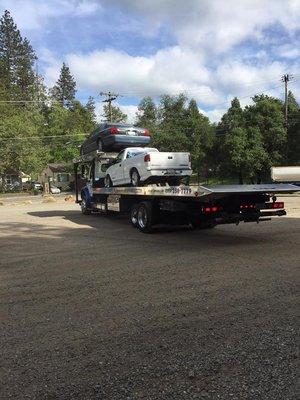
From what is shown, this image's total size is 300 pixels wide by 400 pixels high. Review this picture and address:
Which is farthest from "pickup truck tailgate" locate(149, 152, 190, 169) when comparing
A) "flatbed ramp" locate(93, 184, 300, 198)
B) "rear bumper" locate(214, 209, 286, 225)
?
"rear bumper" locate(214, 209, 286, 225)

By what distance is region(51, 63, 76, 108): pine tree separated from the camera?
105 m

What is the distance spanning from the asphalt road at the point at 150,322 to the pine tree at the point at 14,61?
84.0 metres

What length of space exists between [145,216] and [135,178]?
68.8 inches

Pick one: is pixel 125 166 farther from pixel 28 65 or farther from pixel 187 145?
pixel 28 65

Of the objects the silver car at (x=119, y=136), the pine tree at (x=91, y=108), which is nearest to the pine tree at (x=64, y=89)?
the pine tree at (x=91, y=108)

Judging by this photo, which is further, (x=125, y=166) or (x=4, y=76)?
(x=4, y=76)

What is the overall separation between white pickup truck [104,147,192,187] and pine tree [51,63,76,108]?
93109 millimetres

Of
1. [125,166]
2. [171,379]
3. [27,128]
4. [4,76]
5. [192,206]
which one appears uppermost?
[4,76]

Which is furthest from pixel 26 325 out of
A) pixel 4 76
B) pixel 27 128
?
pixel 4 76

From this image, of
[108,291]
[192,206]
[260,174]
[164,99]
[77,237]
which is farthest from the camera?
[164,99]

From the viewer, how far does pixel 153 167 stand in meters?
13.2

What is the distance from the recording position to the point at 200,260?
8.80 meters

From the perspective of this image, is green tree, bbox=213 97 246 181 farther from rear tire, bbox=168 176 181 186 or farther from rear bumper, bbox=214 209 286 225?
rear bumper, bbox=214 209 286 225

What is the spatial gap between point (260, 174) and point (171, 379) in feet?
134
